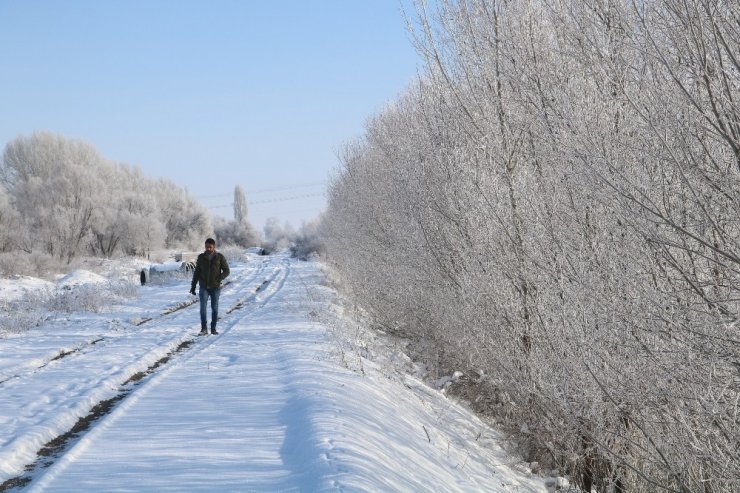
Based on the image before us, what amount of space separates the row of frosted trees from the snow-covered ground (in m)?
1.21

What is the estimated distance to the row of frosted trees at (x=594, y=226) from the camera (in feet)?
12.6

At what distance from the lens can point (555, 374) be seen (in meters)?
6.37

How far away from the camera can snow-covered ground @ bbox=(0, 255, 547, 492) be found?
441 cm

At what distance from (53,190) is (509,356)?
1818 inches

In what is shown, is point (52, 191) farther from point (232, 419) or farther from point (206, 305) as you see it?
point (232, 419)

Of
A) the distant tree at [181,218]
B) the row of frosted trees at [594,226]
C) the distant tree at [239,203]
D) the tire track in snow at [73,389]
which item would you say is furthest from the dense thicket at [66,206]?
the distant tree at [239,203]

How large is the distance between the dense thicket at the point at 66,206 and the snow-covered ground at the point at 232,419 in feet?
82.4

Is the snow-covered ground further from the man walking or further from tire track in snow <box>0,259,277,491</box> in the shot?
the man walking

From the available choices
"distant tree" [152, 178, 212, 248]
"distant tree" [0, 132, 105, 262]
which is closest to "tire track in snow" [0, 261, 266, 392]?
"distant tree" [0, 132, 105, 262]

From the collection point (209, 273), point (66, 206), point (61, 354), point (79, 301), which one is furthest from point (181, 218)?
point (61, 354)

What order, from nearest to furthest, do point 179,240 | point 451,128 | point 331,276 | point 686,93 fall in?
point 686,93 → point 451,128 → point 331,276 → point 179,240

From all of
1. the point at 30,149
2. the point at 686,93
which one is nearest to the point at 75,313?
the point at 686,93

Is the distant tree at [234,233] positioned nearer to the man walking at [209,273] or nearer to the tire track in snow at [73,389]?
the man walking at [209,273]

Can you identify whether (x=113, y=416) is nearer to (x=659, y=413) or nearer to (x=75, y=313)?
(x=659, y=413)
